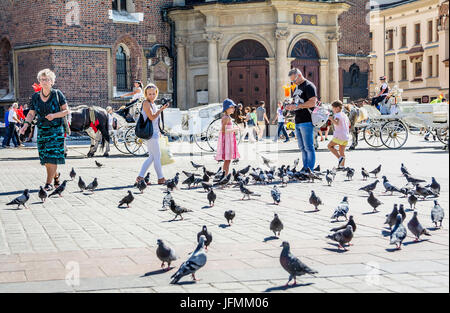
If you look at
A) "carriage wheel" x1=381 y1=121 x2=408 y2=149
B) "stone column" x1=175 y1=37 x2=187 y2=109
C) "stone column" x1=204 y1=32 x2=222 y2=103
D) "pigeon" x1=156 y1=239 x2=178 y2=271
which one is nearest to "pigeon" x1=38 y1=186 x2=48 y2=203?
"pigeon" x1=156 y1=239 x2=178 y2=271

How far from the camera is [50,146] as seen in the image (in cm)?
1145

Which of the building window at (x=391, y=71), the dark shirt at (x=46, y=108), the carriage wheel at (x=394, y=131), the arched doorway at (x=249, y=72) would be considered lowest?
the carriage wheel at (x=394, y=131)

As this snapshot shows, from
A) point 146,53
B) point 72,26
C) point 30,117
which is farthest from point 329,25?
point 30,117

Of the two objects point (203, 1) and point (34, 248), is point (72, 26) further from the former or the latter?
point (34, 248)

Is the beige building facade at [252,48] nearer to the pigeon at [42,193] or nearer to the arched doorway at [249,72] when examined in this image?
the arched doorway at [249,72]

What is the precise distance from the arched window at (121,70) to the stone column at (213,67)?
13.7 feet

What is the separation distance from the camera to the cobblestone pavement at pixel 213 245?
505 cm

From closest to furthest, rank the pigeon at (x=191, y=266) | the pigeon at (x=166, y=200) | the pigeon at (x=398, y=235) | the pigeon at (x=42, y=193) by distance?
the pigeon at (x=191, y=266) < the pigeon at (x=398, y=235) < the pigeon at (x=166, y=200) < the pigeon at (x=42, y=193)

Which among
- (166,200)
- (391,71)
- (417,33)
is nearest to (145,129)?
(166,200)

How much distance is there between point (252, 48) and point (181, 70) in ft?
12.3

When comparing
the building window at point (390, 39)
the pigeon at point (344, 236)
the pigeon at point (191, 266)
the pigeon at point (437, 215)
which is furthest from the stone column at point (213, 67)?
the building window at point (390, 39)

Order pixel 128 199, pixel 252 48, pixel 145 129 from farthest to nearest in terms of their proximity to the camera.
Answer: pixel 252 48
pixel 145 129
pixel 128 199

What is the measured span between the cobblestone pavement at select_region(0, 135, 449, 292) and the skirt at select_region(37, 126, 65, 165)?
2.10 ft

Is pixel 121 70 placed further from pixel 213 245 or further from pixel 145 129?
pixel 213 245
